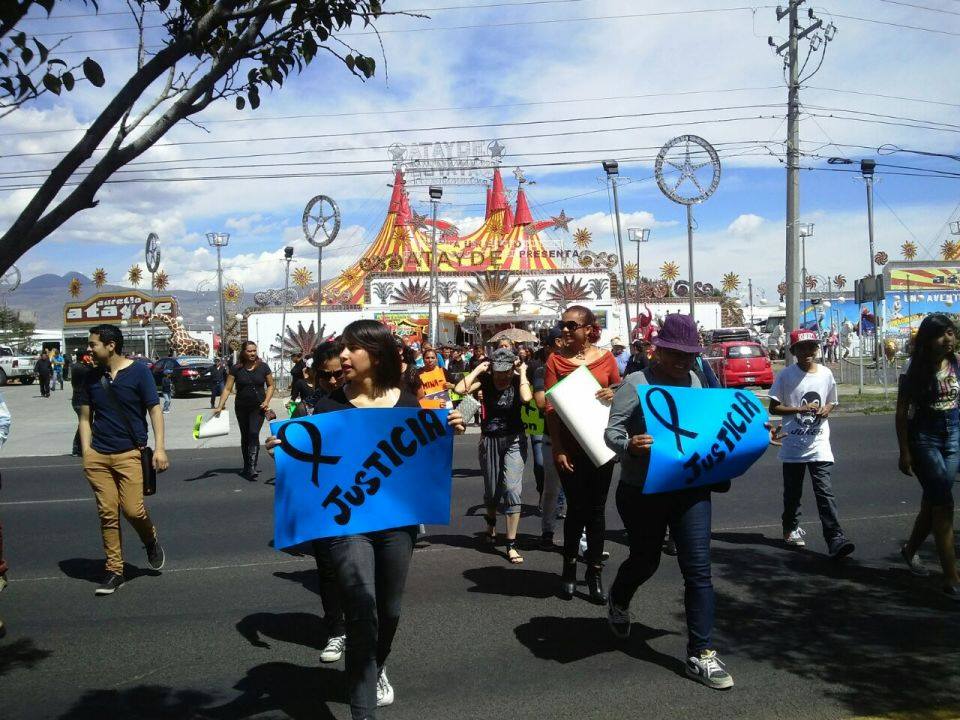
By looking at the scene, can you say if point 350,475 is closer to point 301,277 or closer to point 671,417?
point 671,417

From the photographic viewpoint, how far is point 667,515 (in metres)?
4.21

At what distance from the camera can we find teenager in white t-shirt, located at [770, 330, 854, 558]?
6273 mm

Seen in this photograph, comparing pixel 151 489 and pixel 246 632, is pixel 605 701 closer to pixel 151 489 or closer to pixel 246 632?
pixel 246 632

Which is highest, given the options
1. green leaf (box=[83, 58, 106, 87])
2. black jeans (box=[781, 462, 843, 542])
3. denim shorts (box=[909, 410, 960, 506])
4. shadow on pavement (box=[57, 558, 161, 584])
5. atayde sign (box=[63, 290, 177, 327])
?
atayde sign (box=[63, 290, 177, 327])

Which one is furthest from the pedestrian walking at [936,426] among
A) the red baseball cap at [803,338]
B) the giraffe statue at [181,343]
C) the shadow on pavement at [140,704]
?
the giraffe statue at [181,343]

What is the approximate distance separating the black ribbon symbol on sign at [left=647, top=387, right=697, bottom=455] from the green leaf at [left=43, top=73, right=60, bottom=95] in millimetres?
3075

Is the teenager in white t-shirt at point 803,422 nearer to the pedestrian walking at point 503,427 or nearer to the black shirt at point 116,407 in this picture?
the pedestrian walking at point 503,427

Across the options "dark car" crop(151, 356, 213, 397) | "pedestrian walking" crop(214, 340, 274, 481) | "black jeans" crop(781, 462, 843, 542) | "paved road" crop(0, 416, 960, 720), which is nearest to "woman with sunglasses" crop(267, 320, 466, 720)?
"paved road" crop(0, 416, 960, 720)

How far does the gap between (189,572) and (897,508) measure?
665cm

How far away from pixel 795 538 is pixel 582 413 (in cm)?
273

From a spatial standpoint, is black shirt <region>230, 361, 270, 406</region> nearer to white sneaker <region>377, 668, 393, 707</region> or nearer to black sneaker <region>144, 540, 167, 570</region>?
black sneaker <region>144, 540, 167, 570</region>

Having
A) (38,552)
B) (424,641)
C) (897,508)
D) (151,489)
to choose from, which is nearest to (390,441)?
(424,641)

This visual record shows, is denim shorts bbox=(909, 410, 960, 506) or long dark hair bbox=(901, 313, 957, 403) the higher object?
long dark hair bbox=(901, 313, 957, 403)

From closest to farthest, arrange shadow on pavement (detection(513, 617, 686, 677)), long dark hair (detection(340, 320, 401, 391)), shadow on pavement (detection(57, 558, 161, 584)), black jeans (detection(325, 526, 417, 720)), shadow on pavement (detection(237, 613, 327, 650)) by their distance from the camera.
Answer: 1. black jeans (detection(325, 526, 417, 720))
2. long dark hair (detection(340, 320, 401, 391))
3. shadow on pavement (detection(513, 617, 686, 677))
4. shadow on pavement (detection(237, 613, 327, 650))
5. shadow on pavement (detection(57, 558, 161, 584))
